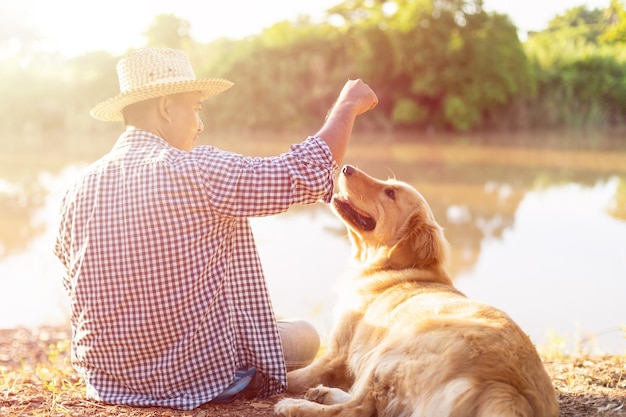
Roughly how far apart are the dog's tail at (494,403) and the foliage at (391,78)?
1066 inches

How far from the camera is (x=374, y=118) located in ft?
101

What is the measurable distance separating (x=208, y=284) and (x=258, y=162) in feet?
1.94

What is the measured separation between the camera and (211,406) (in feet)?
9.89

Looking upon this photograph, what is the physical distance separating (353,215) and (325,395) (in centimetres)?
122

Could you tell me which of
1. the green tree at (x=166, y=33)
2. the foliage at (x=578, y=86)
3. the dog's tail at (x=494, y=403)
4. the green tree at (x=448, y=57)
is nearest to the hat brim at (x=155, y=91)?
the dog's tail at (x=494, y=403)

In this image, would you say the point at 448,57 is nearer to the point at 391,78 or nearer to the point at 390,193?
the point at 391,78

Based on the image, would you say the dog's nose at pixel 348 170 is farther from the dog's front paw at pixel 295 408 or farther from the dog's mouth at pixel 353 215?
the dog's front paw at pixel 295 408

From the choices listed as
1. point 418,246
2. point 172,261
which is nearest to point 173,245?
point 172,261

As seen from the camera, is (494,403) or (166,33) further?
(166,33)

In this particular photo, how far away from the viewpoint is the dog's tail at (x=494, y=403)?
94.3 inches

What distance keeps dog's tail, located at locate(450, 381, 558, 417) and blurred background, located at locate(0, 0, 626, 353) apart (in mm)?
2610

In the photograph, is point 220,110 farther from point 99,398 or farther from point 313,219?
point 99,398

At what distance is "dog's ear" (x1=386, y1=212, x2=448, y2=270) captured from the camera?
12.4 feet

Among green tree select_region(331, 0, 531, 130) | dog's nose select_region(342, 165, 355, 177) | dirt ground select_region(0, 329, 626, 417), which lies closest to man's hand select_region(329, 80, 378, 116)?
dog's nose select_region(342, 165, 355, 177)
